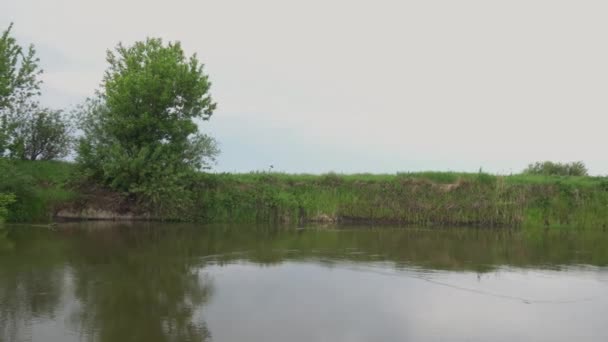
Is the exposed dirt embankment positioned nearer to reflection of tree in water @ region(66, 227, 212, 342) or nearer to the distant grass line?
the distant grass line

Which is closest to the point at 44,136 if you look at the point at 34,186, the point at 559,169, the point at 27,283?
the point at 34,186

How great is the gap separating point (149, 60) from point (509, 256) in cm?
1697

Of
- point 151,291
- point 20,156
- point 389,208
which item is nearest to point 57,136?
point 20,156

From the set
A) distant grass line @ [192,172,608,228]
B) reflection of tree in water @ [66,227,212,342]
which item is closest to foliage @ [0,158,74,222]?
distant grass line @ [192,172,608,228]

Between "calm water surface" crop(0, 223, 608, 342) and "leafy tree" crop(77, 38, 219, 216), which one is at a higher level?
"leafy tree" crop(77, 38, 219, 216)

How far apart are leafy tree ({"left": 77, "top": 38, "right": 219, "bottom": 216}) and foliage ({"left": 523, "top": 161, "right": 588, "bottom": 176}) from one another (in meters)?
21.3

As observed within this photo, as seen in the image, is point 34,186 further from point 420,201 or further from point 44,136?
point 420,201

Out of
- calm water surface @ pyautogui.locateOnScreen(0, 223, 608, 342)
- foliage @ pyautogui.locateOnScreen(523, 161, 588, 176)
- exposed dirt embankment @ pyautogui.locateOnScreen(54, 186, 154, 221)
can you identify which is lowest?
calm water surface @ pyautogui.locateOnScreen(0, 223, 608, 342)

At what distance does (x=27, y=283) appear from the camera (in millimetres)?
8977

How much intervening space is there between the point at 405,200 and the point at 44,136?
18118mm

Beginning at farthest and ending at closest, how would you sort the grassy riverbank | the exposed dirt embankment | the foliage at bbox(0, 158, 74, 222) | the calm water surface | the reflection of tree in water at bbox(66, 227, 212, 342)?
the grassy riverbank → the exposed dirt embankment → the foliage at bbox(0, 158, 74, 222) → the calm water surface → the reflection of tree in water at bbox(66, 227, 212, 342)

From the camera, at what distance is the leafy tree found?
21453 mm

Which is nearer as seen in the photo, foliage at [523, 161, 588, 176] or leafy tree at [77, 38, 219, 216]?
leafy tree at [77, 38, 219, 216]

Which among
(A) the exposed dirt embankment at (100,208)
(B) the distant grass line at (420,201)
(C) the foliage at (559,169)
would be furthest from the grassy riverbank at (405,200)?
(C) the foliage at (559,169)
